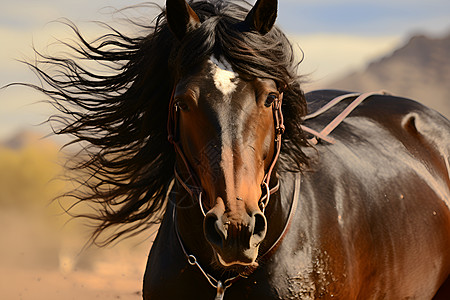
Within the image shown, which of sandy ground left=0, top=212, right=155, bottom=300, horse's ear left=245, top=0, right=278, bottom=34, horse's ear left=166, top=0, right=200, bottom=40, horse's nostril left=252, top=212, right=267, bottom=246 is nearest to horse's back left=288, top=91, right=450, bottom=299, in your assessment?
horse's nostril left=252, top=212, right=267, bottom=246

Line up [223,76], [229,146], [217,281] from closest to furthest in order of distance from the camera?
[229,146] < [223,76] < [217,281]

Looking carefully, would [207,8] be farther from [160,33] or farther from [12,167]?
[12,167]

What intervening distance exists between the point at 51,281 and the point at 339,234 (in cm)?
1207

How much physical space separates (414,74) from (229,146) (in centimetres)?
6467

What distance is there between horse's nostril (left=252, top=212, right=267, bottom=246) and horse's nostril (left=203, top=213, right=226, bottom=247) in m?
0.12

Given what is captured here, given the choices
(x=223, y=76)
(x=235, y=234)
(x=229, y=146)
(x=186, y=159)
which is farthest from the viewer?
(x=186, y=159)

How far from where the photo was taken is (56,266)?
17.2 m

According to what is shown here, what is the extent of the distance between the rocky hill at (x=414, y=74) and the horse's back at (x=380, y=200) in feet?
170

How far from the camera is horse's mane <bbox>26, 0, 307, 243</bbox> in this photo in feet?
9.60

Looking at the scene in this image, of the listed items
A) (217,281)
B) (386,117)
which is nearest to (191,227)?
(217,281)

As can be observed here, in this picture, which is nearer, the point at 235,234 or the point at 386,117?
the point at 235,234

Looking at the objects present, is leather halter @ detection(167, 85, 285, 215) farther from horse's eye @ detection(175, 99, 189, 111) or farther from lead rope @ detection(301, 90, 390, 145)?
lead rope @ detection(301, 90, 390, 145)

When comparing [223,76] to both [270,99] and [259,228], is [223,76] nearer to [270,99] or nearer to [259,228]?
[270,99]

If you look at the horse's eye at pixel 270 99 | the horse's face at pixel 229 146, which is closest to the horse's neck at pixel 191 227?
the horse's face at pixel 229 146
